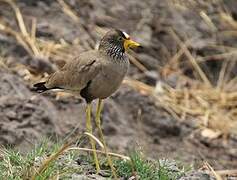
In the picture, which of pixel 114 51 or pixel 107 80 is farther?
pixel 114 51

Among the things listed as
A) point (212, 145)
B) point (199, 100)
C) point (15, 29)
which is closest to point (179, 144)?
point (212, 145)

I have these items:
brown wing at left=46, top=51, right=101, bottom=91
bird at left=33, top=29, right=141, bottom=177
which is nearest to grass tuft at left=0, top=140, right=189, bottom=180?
bird at left=33, top=29, right=141, bottom=177

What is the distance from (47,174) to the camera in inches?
170

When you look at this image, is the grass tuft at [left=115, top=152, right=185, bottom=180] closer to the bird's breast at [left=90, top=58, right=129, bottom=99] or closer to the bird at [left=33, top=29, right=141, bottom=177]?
the bird at [left=33, top=29, right=141, bottom=177]

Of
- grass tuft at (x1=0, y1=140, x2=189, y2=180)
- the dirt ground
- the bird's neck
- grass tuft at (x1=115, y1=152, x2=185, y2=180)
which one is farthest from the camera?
the dirt ground

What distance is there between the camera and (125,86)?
24.9 ft

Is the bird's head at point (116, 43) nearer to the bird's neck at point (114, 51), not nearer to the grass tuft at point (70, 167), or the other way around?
the bird's neck at point (114, 51)

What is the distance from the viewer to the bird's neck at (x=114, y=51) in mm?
4977

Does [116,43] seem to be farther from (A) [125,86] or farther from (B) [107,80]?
(A) [125,86]

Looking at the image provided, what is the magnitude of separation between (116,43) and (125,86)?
2.54 metres

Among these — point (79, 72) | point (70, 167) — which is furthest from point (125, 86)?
point (70, 167)

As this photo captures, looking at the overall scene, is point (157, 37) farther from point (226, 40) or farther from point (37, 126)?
point (37, 126)

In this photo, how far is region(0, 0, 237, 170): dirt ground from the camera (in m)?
6.60

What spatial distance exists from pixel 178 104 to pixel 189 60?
0.87 metres
